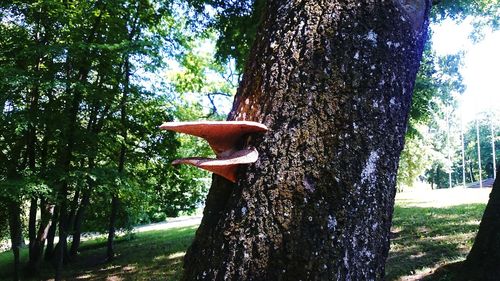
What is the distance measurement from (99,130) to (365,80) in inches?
430

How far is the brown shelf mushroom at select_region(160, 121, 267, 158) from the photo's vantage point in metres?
1.39

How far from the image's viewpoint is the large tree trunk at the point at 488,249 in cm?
498

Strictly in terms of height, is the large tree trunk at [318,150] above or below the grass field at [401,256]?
above

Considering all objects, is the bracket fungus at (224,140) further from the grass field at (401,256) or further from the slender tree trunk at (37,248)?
the slender tree trunk at (37,248)

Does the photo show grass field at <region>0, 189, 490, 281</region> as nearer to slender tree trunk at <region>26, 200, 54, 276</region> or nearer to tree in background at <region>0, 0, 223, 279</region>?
slender tree trunk at <region>26, 200, 54, 276</region>

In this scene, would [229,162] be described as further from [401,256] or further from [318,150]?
[401,256]

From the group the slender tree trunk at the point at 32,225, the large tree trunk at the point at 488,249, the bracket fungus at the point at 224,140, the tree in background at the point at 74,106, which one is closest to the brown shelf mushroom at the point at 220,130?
the bracket fungus at the point at 224,140

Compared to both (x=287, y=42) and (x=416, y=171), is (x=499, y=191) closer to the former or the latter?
(x=287, y=42)

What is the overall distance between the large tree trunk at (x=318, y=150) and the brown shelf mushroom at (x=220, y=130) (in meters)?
0.05

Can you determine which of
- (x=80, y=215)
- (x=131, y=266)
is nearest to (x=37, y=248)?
(x=80, y=215)

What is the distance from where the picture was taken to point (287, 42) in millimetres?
1587

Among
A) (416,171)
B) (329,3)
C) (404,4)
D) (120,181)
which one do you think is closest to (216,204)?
(329,3)

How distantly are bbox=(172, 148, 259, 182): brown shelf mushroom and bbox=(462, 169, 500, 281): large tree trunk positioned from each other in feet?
15.7

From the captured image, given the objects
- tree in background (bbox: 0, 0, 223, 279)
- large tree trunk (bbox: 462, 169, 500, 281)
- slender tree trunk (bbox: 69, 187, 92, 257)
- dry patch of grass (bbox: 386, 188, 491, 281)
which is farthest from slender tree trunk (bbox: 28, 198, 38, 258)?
large tree trunk (bbox: 462, 169, 500, 281)
